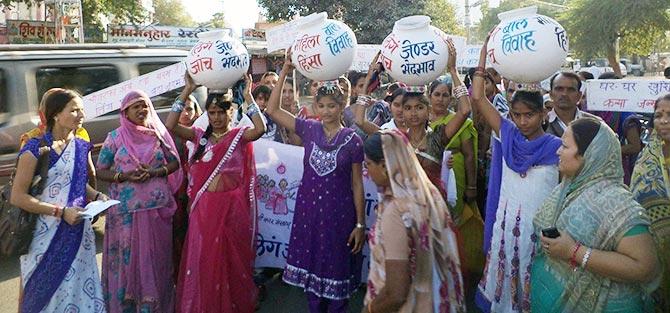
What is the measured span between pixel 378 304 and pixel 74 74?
5128 millimetres

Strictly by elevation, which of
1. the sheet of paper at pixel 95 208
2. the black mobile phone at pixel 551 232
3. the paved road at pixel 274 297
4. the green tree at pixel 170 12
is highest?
the green tree at pixel 170 12

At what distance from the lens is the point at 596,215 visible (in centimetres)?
209

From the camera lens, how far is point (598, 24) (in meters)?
19.2

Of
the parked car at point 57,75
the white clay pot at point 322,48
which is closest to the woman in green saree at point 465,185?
the white clay pot at point 322,48

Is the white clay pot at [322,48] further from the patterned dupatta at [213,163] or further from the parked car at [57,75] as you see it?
the parked car at [57,75]

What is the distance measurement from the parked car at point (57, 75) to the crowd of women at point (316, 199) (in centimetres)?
227

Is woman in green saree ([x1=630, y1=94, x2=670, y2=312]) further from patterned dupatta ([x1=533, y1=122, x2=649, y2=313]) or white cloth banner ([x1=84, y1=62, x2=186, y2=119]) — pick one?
white cloth banner ([x1=84, y1=62, x2=186, y2=119])

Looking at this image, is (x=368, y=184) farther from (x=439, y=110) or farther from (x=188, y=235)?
(x=188, y=235)

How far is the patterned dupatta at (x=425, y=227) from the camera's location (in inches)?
76.0

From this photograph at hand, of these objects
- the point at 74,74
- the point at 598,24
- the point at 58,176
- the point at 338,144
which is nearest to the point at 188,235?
the point at 58,176

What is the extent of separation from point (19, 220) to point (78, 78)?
3.59 metres

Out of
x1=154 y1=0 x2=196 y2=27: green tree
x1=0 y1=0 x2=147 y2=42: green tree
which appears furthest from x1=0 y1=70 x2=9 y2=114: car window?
x1=154 y1=0 x2=196 y2=27: green tree

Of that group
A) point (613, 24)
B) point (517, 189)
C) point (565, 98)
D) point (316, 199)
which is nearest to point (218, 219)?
point (316, 199)

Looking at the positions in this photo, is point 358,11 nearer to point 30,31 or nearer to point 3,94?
point 30,31
